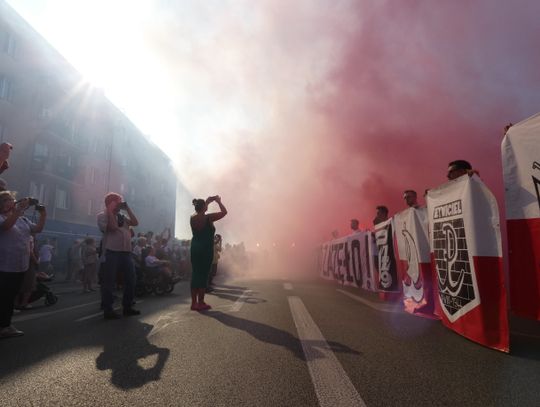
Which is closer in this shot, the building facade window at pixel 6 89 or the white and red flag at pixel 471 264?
the white and red flag at pixel 471 264

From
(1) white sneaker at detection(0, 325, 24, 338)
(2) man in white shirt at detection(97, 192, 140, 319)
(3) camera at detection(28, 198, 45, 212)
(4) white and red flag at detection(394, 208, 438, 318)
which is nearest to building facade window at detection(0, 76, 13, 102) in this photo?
(2) man in white shirt at detection(97, 192, 140, 319)

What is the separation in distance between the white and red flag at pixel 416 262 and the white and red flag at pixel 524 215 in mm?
1839

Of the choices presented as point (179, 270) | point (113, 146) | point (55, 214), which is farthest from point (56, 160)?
point (179, 270)

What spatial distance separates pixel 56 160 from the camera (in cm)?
2639

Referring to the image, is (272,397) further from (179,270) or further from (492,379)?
(179,270)

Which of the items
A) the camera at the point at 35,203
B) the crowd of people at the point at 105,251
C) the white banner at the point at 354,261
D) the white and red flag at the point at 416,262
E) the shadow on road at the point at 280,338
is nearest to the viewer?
the shadow on road at the point at 280,338

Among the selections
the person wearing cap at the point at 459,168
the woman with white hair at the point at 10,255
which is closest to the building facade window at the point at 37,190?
the woman with white hair at the point at 10,255

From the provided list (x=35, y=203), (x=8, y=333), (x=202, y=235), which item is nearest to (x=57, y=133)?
(x=202, y=235)

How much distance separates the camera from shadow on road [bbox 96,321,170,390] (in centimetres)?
275

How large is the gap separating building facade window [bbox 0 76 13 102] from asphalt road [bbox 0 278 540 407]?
71.2ft

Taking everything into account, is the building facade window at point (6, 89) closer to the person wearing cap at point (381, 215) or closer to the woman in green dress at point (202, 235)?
the woman in green dress at point (202, 235)

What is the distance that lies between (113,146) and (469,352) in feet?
120

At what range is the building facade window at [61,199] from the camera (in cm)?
2679

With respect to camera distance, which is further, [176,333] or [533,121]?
[176,333]
